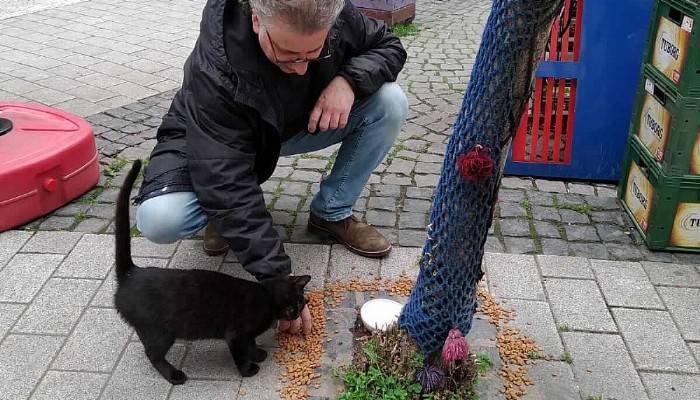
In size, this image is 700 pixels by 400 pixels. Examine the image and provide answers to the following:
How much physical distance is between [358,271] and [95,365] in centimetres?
127

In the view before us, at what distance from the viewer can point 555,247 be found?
343cm

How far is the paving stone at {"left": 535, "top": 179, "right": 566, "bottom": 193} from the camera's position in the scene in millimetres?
4047

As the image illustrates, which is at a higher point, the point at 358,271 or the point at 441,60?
the point at 441,60

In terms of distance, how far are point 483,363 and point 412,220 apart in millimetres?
1260

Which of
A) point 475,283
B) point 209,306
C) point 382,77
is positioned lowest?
point 209,306

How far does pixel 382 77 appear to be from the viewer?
3.07m

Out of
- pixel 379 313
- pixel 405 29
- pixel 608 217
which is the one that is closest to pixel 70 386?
pixel 379 313

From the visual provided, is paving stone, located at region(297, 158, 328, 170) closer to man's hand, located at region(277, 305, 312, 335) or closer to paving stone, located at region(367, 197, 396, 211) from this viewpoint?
paving stone, located at region(367, 197, 396, 211)

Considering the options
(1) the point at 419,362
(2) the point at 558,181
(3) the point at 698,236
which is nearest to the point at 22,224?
(1) the point at 419,362

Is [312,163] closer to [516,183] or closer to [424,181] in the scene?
[424,181]

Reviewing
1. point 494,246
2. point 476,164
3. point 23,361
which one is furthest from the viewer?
point 494,246

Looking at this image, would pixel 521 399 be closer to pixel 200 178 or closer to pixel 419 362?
pixel 419 362

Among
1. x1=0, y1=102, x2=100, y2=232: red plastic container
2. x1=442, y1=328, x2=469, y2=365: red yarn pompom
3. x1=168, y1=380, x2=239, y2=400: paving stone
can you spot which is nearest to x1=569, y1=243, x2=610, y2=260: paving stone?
x1=442, y1=328, x2=469, y2=365: red yarn pompom

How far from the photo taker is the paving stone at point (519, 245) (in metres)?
3.39
